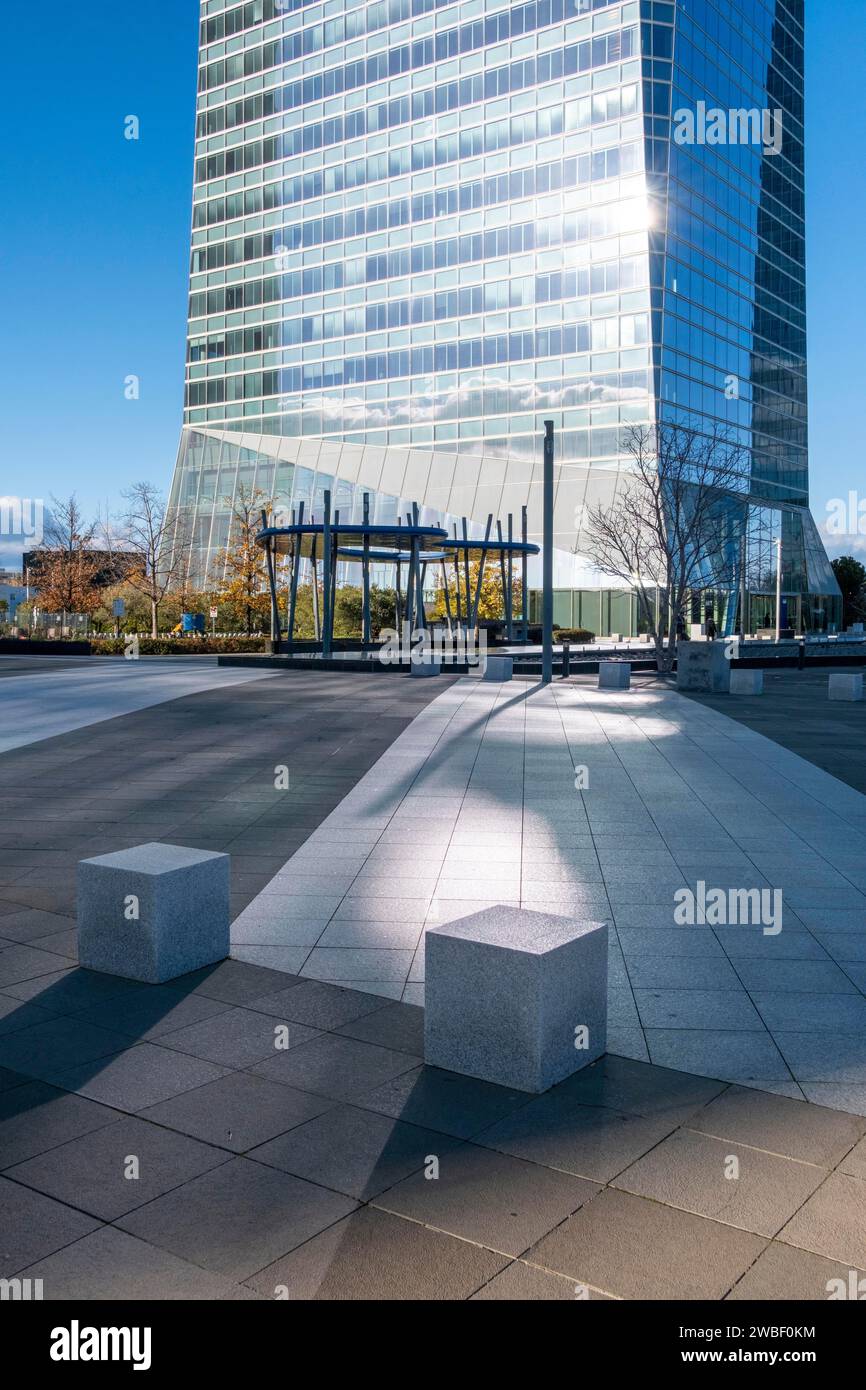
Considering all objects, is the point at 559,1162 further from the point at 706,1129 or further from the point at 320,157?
the point at 320,157

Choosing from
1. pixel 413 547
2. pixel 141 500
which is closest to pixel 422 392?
pixel 141 500

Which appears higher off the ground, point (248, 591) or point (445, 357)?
point (445, 357)

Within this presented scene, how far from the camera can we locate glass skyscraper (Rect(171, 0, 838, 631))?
61.8 metres

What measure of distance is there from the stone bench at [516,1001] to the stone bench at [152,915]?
6.52 feet

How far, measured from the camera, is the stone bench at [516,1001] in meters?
4.88

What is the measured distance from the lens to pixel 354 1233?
3645mm

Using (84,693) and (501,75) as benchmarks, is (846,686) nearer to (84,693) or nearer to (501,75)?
(84,693)

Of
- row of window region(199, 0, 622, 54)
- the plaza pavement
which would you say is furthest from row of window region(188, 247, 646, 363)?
the plaza pavement

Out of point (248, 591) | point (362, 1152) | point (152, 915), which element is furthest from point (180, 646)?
point (362, 1152)

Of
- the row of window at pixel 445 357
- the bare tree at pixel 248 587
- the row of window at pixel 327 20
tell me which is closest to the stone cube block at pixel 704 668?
the bare tree at pixel 248 587

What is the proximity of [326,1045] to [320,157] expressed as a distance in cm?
8039

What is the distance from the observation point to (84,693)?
2230 cm

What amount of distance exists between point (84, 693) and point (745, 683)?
15339 millimetres
